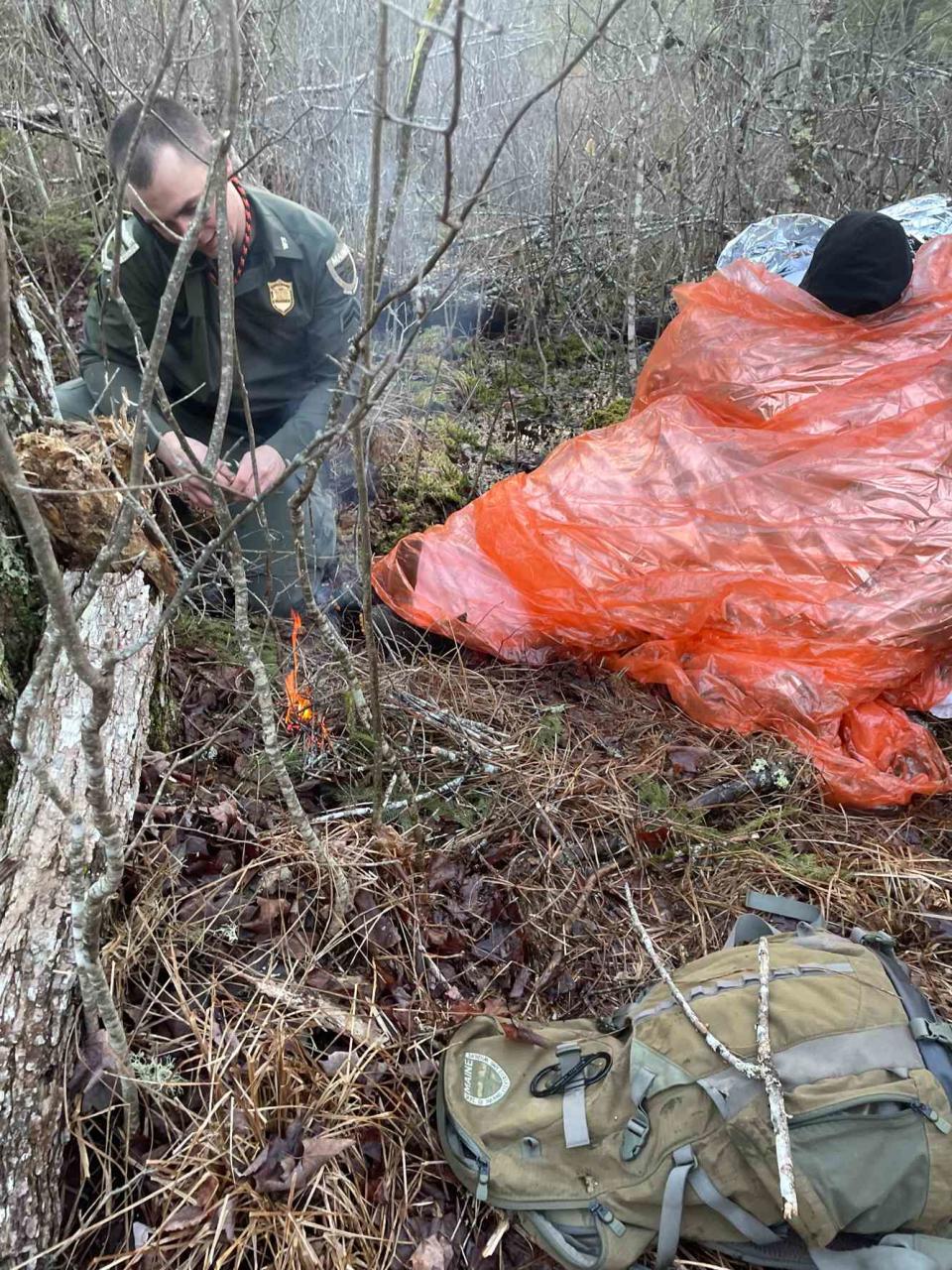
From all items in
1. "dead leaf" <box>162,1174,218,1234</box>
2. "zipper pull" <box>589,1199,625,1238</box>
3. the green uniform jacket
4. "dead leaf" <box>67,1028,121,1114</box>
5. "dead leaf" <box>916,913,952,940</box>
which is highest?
the green uniform jacket

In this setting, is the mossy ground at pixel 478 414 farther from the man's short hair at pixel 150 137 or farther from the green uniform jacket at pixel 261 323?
the man's short hair at pixel 150 137

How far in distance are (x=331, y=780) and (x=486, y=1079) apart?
34.9 inches

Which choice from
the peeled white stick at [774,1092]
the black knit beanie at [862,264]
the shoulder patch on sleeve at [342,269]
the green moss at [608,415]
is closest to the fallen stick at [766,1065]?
the peeled white stick at [774,1092]

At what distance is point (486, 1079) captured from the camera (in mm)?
1600

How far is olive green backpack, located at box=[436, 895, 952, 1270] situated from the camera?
138 centimetres

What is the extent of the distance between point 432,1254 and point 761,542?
6.85ft

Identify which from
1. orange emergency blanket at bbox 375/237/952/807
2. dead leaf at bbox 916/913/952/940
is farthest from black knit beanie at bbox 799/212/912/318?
dead leaf at bbox 916/913/952/940

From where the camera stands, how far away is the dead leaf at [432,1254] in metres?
1.42

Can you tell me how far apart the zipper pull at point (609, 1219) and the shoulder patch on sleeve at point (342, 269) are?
3.23 meters

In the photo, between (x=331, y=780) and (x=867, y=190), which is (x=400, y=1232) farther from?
(x=867, y=190)

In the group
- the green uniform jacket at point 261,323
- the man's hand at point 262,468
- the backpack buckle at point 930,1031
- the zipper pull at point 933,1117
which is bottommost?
the zipper pull at point 933,1117

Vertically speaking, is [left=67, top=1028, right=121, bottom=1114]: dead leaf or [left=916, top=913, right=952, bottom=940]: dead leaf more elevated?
[left=67, top=1028, right=121, bottom=1114]: dead leaf

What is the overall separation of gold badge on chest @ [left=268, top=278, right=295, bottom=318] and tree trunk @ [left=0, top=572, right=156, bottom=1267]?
68.9 inches

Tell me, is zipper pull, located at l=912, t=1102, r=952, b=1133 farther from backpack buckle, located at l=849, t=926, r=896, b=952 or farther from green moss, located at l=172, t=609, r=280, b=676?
green moss, located at l=172, t=609, r=280, b=676
